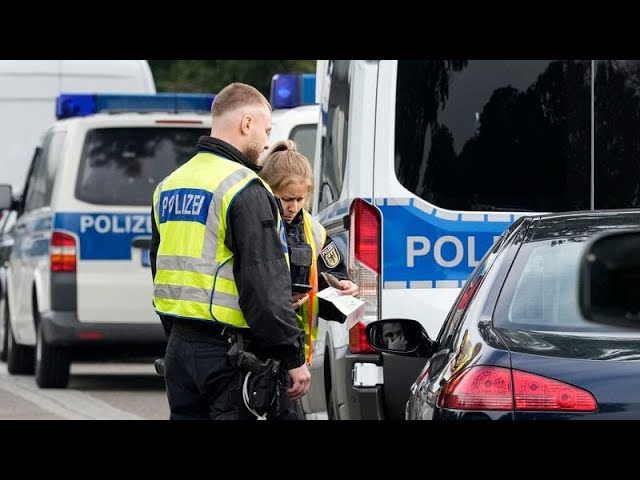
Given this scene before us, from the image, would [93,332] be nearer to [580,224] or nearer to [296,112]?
[296,112]

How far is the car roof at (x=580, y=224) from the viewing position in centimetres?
489

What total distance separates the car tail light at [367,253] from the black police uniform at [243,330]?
2457 mm

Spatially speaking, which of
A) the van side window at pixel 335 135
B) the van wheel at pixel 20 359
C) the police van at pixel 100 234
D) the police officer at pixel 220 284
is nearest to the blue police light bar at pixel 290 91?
the police van at pixel 100 234

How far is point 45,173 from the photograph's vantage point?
1345 cm

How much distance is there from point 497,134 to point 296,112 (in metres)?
4.89

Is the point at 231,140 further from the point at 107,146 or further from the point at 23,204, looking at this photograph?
the point at 23,204

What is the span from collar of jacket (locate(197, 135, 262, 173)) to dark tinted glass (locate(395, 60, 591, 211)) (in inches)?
98.2

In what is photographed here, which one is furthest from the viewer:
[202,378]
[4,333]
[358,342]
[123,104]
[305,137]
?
[4,333]

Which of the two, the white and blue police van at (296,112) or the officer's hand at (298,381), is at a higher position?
the white and blue police van at (296,112)

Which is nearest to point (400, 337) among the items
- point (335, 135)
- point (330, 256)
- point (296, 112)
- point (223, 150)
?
point (330, 256)

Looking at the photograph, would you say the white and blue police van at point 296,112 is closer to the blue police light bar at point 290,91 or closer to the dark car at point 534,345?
the blue police light bar at point 290,91

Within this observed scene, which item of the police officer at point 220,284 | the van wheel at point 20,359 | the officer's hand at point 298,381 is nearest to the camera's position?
the police officer at point 220,284
